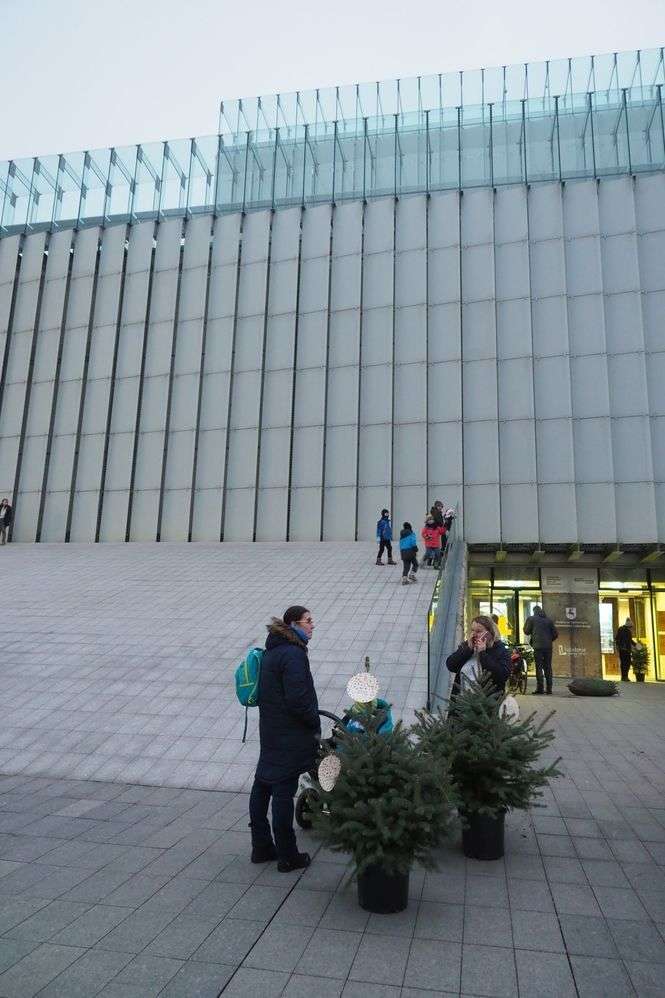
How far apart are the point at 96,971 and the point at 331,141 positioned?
97.7ft

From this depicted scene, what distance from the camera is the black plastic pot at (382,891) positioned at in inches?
153

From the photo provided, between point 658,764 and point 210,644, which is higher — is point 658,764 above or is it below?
below

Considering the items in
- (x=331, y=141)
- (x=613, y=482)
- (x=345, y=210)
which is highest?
(x=331, y=141)

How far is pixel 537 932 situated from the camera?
368 centimetres

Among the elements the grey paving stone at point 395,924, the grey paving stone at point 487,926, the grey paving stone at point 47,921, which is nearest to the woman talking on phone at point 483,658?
the grey paving stone at point 487,926

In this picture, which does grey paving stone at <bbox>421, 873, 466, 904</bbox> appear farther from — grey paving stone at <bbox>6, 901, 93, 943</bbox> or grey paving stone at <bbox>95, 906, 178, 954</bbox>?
grey paving stone at <bbox>6, 901, 93, 943</bbox>

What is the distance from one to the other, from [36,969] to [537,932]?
8.50 ft

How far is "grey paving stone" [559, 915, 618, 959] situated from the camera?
349cm

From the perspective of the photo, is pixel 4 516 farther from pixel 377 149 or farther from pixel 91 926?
pixel 91 926

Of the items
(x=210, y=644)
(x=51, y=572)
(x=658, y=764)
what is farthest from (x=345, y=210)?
(x=658, y=764)

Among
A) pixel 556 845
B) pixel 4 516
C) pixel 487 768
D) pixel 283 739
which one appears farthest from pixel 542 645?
pixel 4 516

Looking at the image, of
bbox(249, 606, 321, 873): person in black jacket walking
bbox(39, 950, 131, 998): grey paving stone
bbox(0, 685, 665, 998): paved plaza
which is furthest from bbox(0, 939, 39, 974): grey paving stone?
bbox(249, 606, 321, 873): person in black jacket walking

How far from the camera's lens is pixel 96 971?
324 cm

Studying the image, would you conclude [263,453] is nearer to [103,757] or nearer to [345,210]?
[345,210]
